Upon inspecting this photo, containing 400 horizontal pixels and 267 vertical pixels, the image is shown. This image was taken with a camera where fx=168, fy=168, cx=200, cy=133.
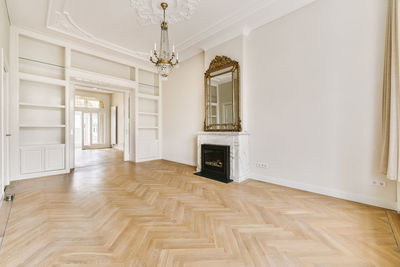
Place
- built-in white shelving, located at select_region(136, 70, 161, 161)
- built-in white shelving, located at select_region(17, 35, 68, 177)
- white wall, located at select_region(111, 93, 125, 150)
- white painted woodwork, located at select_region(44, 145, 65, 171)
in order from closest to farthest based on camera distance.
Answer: built-in white shelving, located at select_region(17, 35, 68, 177)
white painted woodwork, located at select_region(44, 145, 65, 171)
built-in white shelving, located at select_region(136, 70, 161, 161)
white wall, located at select_region(111, 93, 125, 150)

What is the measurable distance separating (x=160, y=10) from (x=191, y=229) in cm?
364

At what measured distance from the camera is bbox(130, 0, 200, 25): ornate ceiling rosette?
2.96 m

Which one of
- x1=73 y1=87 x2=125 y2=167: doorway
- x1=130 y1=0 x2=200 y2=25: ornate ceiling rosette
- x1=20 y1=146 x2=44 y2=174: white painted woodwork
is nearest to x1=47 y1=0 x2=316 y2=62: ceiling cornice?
x1=130 y1=0 x2=200 y2=25: ornate ceiling rosette

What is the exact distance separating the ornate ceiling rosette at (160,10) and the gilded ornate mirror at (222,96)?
46.1 inches

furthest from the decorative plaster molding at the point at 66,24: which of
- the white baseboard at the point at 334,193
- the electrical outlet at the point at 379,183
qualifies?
the electrical outlet at the point at 379,183

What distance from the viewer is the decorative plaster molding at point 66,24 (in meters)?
3.04

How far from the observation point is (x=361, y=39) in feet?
7.88

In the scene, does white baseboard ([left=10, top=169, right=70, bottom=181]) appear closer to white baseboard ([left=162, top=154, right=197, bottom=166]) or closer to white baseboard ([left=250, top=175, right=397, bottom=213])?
white baseboard ([left=162, top=154, right=197, bottom=166])

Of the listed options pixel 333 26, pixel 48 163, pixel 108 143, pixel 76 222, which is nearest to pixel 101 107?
pixel 108 143

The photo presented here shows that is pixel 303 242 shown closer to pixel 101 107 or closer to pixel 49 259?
pixel 49 259

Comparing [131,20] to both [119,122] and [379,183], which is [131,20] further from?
[119,122]

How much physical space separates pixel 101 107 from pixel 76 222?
9.24 meters

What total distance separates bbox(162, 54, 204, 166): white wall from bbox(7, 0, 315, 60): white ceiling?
2.66 ft

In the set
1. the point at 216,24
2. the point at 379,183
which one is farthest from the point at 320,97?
the point at 216,24
